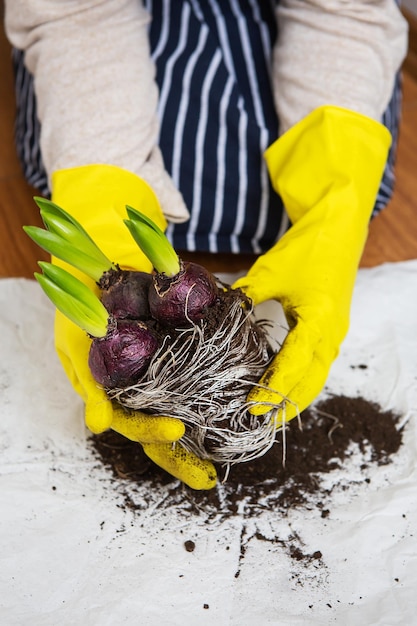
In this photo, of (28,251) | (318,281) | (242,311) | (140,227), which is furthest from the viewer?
(28,251)

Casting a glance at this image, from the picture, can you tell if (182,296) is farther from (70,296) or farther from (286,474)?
(286,474)

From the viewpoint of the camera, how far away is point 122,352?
23.9 inches

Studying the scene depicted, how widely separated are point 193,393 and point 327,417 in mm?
254

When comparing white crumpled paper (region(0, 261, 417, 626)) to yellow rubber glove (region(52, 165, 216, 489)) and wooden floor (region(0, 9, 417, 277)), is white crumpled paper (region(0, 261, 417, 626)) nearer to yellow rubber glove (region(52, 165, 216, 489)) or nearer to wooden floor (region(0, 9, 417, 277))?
yellow rubber glove (region(52, 165, 216, 489))

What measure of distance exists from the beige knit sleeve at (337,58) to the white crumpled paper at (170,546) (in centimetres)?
37

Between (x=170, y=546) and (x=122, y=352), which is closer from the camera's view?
(x=122, y=352)

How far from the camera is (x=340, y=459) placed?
799 mm

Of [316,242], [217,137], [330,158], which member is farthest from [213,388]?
[217,137]

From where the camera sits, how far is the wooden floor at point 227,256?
42.7 inches

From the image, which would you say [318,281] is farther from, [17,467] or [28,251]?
[28,251]

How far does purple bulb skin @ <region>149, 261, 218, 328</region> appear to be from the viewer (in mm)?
607

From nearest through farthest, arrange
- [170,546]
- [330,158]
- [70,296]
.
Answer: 1. [70,296]
2. [170,546]
3. [330,158]

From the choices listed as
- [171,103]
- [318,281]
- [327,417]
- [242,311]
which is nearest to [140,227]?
[242,311]

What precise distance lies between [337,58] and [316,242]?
31cm
